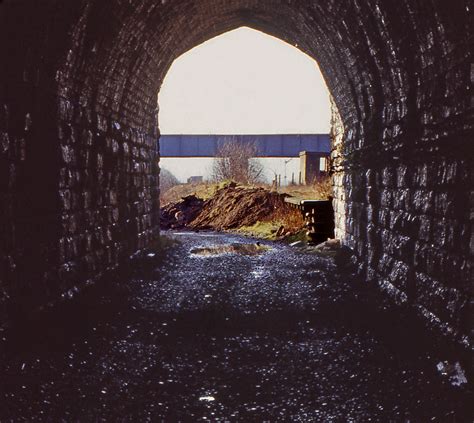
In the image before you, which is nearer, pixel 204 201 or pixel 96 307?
pixel 96 307

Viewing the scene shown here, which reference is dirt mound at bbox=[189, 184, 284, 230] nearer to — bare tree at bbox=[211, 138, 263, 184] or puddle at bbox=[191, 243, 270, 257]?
puddle at bbox=[191, 243, 270, 257]

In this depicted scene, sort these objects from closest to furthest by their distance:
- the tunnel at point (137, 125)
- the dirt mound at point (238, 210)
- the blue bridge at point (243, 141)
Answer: the tunnel at point (137, 125) → the dirt mound at point (238, 210) → the blue bridge at point (243, 141)

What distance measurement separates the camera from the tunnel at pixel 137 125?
4461 millimetres

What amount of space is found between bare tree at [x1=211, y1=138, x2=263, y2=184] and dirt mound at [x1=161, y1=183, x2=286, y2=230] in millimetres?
10908

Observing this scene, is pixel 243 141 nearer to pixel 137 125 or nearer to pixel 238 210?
pixel 238 210

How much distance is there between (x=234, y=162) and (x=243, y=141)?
13.2 feet

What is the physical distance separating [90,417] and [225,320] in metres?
2.41

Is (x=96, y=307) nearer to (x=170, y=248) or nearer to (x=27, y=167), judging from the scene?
(x=27, y=167)

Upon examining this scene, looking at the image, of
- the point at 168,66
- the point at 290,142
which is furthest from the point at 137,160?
the point at 290,142

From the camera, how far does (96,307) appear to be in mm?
6188

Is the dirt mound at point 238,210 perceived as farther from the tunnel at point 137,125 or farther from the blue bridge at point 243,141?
the blue bridge at point 243,141

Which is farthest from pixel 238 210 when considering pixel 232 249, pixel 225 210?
pixel 232 249

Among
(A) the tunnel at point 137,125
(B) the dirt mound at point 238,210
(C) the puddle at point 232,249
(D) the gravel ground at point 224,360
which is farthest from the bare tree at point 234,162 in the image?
(D) the gravel ground at point 224,360

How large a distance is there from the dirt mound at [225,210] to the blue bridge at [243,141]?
15.4 m
